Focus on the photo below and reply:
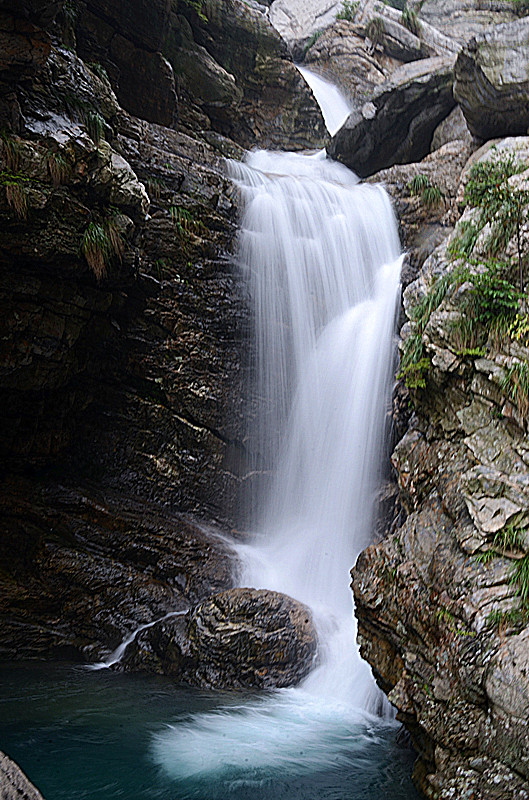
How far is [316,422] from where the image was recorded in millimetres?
8750

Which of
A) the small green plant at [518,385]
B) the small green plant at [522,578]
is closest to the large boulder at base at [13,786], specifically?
the small green plant at [522,578]

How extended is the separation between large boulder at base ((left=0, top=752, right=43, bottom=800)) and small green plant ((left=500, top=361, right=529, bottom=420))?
378 cm

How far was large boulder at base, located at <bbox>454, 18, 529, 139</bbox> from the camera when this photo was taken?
8.62 m

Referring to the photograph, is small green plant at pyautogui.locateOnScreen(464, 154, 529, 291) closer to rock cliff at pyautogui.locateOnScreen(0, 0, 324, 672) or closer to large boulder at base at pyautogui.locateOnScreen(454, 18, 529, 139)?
large boulder at base at pyautogui.locateOnScreen(454, 18, 529, 139)

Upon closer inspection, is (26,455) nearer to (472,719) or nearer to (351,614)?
(351,614)

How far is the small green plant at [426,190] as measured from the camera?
1064cm

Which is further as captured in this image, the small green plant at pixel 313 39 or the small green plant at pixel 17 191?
the small green plant at pixel 313 39

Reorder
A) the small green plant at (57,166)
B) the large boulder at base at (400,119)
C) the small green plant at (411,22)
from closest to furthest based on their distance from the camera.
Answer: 1. the small green plant at (57,166)
2. the large boulder at base at (400,119)
3. the small green plant at (411,22)

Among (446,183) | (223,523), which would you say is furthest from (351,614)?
(446,183)

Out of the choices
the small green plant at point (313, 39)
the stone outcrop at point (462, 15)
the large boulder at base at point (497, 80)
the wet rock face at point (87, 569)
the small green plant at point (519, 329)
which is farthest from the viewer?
the stone outcrop at point (462, 15)

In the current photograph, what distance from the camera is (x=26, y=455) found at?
24.6 ft

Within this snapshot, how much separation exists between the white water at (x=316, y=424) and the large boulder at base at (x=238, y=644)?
265 millimetres

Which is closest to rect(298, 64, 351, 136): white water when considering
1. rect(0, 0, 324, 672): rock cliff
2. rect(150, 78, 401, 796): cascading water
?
rect(150, 78, 401, 796): cascading water

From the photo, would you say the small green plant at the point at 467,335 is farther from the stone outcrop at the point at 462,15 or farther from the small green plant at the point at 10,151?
the stone outcrop at the point at 462,15
